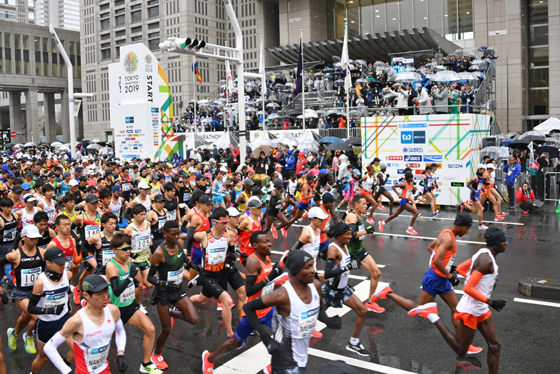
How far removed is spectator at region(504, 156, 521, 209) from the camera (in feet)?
59.1

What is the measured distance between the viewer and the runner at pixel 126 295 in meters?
5.92

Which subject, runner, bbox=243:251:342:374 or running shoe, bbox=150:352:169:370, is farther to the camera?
running shoe, bbox=150:352:169:370

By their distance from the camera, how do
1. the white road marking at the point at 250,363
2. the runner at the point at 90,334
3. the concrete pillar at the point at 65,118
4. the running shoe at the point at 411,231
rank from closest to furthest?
1. the runner at the point at 90,334
2. the white road marking at the point at 250,363
3. the running shoe at the point at 411,231
4. the concrete pillar at the point at 65,118

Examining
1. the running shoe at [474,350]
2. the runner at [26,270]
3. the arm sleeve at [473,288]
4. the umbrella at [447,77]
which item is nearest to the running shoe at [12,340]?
the runner at [26,270]

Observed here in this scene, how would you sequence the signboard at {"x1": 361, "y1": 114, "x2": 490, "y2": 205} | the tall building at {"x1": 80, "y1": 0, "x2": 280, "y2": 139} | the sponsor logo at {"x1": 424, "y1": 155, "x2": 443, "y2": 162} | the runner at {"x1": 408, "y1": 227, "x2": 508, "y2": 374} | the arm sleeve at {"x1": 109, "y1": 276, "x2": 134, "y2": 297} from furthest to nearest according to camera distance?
the tall building at {"x1": 80, "y1": 0, "x2": 280, "y2": 139}, the sponsor logo at {"x1": 424, "y1": 155, "x2": 443, "y2": 162}, the signboard at {"x1": 361, "y1": 114, "x2": 490, "y2": 205}, the arm sleeve at {"x1": 109, "y1": 276, "x2": 134, "y2": 297}, the runner at {"x1": 408, "y1": 227, "x2": 508, "y2": 374}

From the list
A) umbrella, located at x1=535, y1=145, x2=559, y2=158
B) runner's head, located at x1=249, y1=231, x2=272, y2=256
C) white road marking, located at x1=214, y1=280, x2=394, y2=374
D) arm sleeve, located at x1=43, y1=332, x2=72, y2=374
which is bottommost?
white road marking, located at x1=214, y1=280, x2=394, y2=374

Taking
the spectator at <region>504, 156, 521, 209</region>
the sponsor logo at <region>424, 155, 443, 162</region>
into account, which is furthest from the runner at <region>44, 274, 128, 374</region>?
the spectator at <region>504, 156, 521, 209</region>

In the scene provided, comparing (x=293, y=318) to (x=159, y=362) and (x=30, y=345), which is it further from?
(x=30, y=345)

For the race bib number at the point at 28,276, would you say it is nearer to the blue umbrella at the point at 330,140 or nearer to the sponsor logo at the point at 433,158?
the sponsor logo at the point at 433,158

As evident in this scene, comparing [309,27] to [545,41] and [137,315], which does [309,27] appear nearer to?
[545,41]

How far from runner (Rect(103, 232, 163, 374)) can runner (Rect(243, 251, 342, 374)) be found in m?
1.89

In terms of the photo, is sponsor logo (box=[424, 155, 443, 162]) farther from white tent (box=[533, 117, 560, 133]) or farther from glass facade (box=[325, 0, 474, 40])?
glass facade (box=[325, 0, 474, 40])

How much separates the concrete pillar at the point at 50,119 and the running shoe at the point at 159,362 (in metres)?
74.6

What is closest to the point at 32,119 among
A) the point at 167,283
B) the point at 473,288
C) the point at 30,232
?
the point at 30,232
